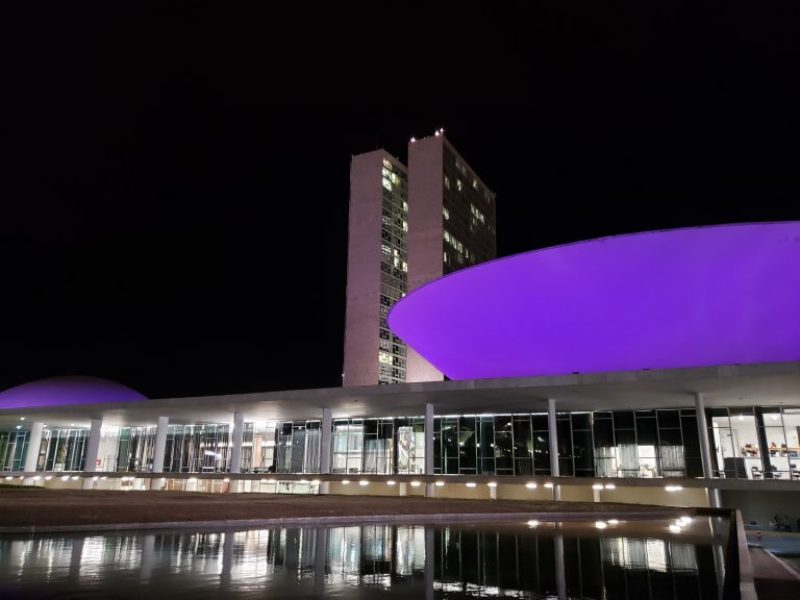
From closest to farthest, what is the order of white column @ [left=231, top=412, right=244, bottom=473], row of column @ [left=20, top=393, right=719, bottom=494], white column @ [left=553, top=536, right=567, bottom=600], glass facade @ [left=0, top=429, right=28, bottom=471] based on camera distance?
white column @ [left=553, top=536, right=567, bottom=600] → row of column @ [left=20, top=393, right=719, bottom=494] → white column @ [left=231, top=412, right=244, bottom=473] → glass facade @ [left=0, top=429, right=28, bottom=471]

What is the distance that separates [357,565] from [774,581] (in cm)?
571

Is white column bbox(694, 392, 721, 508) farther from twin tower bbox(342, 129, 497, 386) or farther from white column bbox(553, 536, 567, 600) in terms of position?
twin tower bbox(342, 129, 497, 386)

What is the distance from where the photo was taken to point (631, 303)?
25.2 metres

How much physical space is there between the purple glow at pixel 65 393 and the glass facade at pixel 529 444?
1850 cm

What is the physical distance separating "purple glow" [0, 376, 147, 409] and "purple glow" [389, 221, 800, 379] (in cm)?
4836

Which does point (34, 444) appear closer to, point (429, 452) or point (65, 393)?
point (65, 393)

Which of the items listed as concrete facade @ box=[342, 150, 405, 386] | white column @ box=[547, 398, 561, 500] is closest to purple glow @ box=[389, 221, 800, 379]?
white column @ box=[547, 398, 561, 500]

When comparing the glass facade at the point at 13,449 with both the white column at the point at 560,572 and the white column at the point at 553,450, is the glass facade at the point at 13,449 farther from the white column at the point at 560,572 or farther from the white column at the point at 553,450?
the white column at the point at 560,572

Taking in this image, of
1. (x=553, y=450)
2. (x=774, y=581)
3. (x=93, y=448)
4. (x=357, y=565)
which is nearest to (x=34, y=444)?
(x=93, y=448)

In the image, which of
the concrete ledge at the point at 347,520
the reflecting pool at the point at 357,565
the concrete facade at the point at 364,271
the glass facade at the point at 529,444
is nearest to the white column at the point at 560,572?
the reflecting pool at the point at 357,565

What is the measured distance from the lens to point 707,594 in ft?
24.5

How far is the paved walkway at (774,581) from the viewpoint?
23.3 feet

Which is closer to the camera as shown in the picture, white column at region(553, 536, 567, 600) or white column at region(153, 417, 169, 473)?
white column at region(553, 536, 567, 600)

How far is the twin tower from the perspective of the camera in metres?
92.1
